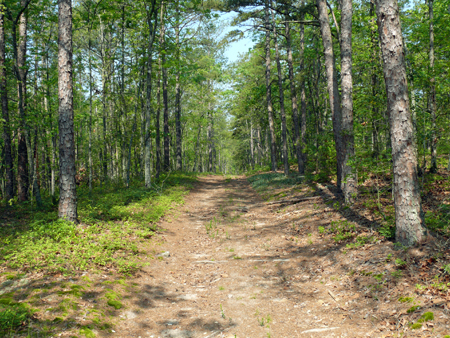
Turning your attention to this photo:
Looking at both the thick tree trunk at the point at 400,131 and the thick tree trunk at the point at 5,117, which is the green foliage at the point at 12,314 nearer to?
the thick tree trunk at the point at 400,131

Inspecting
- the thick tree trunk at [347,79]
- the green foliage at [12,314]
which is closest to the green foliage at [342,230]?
the thick tree trunk at [347,79]

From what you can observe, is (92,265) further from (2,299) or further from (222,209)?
(222,209)

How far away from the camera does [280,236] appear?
8703mm

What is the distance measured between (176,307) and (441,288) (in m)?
4.32

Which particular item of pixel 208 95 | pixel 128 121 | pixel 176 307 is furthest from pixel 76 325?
pixel 208 95

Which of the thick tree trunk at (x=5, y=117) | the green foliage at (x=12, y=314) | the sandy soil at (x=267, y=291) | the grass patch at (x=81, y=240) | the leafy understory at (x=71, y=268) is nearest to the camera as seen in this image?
the green foliage at (x=12, y=314)

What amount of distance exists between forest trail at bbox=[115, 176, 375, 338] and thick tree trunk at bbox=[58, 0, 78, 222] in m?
2.90

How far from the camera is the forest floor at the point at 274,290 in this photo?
3.96m

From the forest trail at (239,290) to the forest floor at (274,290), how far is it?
0.02 metres

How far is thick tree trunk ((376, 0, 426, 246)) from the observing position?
16.7 ft

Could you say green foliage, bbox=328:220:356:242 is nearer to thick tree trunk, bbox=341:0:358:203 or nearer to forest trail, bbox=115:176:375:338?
forest trail, bbox=115:176:375:338

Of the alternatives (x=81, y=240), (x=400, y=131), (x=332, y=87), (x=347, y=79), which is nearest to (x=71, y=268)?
(x=81, y=240)

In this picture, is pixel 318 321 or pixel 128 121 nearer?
pixel 318 321

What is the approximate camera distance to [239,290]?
5.70m
